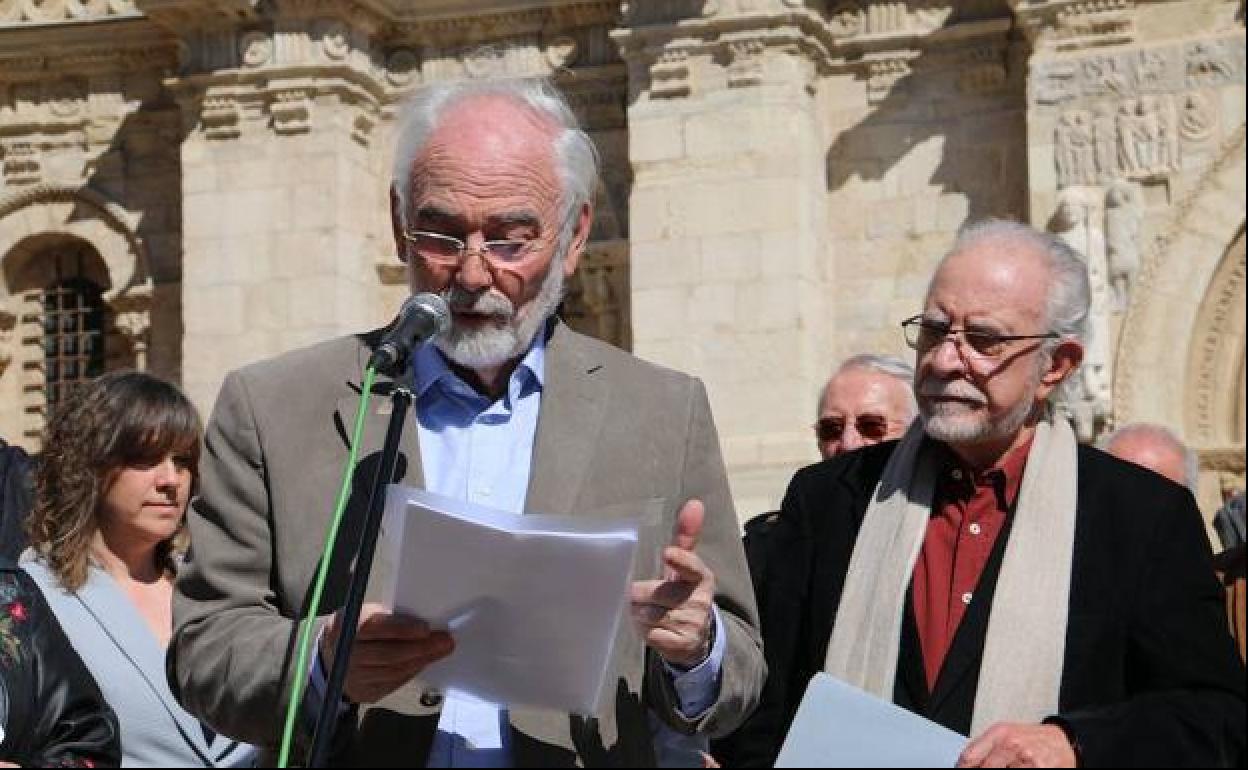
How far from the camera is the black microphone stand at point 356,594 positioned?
306 cm

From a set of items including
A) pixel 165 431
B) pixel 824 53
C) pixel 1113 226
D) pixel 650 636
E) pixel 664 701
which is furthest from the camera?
pixel 824 53

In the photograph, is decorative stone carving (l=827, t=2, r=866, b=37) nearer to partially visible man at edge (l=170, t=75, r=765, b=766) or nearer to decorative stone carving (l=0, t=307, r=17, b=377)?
decorative stone carving (l=0, t=307, r=17, b=377)

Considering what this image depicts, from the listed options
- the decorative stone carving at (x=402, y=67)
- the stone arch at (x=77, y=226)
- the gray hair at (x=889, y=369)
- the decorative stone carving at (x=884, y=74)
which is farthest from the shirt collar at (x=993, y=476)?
the stone arch at (x=77, y=226)

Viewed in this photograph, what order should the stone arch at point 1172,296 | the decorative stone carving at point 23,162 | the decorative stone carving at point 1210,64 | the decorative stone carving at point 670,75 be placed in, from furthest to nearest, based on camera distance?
the decorative stone carving at point 23,162, the decorative stone carving at point 670,75, the stone arch at point 1172,296, the decorative stone carving at point 1210,64

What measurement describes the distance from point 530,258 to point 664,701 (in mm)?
818

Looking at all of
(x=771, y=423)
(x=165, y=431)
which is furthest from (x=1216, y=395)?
(x=165, y=431)

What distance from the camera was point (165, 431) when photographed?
5285 millimetres

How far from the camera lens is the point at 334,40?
50.3 feet

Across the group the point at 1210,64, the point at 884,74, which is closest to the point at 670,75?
the point at 884,74

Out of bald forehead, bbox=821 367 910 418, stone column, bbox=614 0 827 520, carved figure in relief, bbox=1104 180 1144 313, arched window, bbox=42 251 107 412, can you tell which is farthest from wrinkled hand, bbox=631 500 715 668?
arched window, bbox=42 251 107 412

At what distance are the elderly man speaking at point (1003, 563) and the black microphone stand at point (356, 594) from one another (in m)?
1.35

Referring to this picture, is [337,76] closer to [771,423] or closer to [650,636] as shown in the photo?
[771,423]

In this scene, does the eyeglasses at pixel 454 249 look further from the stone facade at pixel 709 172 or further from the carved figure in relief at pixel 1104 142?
the carved figure in relief at pixel 1104 142

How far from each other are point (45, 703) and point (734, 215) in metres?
10.2
